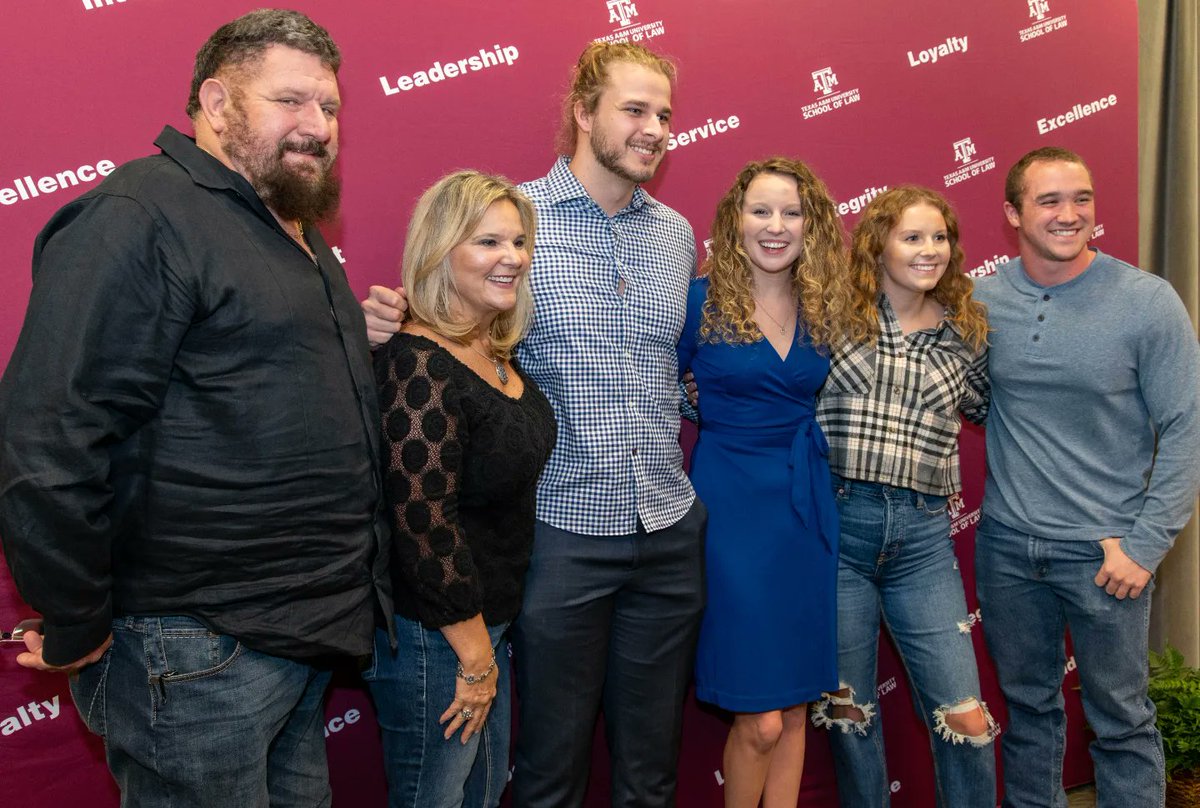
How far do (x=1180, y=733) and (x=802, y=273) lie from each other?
1.96 meters

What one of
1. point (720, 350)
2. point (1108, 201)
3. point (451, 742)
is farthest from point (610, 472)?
point (1108, 201)

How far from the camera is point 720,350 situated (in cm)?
235

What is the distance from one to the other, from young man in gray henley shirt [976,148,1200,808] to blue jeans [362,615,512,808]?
1.49 meters

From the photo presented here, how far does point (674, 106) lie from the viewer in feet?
8.83

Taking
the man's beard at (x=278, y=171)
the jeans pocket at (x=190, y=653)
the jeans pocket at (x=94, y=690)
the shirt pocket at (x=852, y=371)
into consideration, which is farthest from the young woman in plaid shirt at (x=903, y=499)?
the jeans pocket at (x=94, y=690)

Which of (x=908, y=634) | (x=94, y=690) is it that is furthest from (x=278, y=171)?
(x=908, y=634)

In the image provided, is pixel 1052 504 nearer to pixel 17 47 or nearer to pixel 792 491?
pixel 792 491

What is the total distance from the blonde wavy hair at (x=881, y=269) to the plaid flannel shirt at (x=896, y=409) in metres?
0.05

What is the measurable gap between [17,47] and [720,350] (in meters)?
1.68

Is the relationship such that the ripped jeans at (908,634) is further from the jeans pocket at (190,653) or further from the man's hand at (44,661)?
the man's hand at (44,661)

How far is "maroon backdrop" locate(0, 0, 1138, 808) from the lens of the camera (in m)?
2.07

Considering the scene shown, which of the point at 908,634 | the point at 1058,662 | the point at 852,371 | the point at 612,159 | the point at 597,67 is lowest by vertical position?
the point at 1058,662

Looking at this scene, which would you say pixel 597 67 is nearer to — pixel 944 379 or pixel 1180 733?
pixel 944 379

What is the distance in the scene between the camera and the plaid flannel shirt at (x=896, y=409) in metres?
2.34
